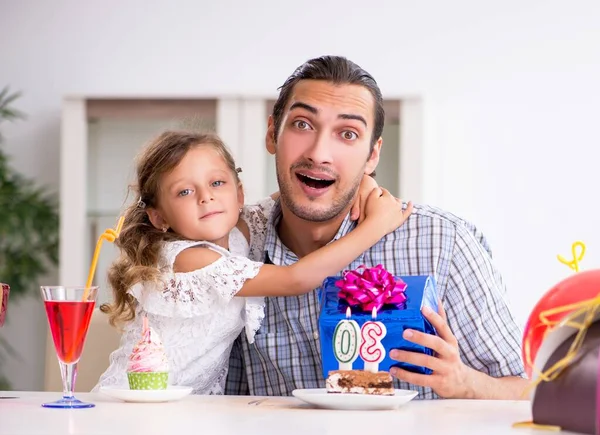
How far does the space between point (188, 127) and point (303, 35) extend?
107 inches

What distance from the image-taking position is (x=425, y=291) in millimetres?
1531

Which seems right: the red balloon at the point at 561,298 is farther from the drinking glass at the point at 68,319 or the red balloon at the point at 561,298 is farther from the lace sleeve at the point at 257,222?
the lace sleeve at the point at 257,222

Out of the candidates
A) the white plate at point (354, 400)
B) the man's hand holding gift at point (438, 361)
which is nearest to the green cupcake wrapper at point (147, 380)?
the white plate at point (354, 400)

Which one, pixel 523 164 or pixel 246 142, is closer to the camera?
pixel 246 142

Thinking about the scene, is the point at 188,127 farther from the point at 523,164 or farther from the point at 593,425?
the point at 523,164

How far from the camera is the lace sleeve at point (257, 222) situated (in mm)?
2217

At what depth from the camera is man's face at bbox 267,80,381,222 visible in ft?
6.77

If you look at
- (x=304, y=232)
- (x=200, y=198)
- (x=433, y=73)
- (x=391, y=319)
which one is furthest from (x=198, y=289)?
(x=433, y=73)

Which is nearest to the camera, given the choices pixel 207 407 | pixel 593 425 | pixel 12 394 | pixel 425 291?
pixel 593 425

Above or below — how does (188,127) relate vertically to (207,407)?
above

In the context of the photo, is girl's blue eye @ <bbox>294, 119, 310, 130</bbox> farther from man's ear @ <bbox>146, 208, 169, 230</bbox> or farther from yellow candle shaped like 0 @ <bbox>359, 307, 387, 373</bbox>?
yellow candle shaped like 0 @ <bbox>359, 307, 387, 373</bbox>

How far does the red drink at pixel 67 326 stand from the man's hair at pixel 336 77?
91 centimetres

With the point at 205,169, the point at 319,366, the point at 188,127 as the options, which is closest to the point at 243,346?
the point at 319,366

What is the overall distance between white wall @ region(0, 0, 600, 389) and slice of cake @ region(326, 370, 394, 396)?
3.46 metres
